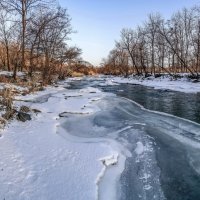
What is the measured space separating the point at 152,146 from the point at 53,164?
302 cm

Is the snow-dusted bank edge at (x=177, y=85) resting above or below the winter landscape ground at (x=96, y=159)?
above

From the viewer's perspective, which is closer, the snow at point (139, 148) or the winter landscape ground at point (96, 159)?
the winter landscape ground at point (96, 159)

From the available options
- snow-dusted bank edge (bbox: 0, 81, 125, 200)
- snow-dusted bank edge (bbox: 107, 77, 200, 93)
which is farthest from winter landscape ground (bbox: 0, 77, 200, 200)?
snow-dusted bank edge (bbox: 107, 77, 200, 93)

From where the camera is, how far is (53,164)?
19.8 ft

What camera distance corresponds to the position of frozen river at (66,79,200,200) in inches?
207

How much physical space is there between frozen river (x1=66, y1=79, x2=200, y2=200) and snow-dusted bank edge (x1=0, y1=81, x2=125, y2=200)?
0.31 metres

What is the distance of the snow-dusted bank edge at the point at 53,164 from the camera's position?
485 cm

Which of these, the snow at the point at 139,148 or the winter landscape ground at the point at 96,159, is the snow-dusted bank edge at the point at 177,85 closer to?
the winter landscape ground at the point at 96,159

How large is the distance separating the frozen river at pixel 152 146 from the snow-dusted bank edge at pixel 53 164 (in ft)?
1.01

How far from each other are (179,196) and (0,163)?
3.58 meters

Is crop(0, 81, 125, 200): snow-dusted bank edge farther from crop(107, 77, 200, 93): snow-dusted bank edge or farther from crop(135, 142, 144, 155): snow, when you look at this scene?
crop(107, 77, 200, 93): snow-dusted bank edge

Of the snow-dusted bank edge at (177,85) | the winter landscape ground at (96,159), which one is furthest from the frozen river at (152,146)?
the snow-dusted bank edge at (177,85)

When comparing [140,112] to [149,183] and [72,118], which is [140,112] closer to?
[72,118]

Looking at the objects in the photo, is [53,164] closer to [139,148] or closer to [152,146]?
[139,148]
